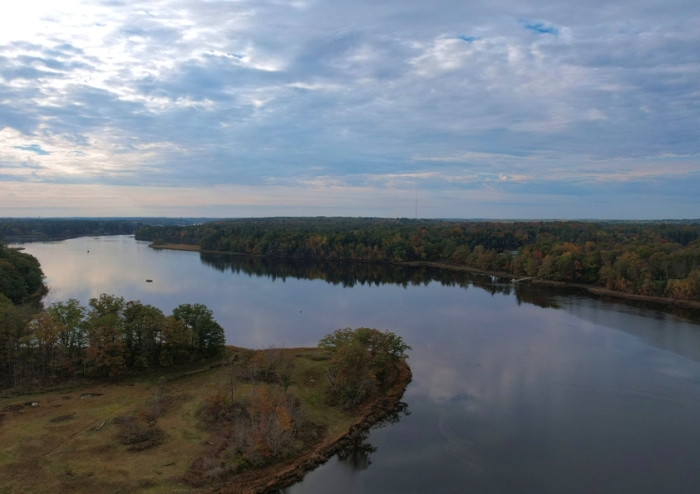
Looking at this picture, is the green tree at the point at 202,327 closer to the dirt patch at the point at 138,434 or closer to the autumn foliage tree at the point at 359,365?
the autumn foliage tree at the point at 359,365

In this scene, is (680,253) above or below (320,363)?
above

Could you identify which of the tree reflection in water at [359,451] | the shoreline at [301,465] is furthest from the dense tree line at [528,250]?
the tree reflection in water at [359,451]

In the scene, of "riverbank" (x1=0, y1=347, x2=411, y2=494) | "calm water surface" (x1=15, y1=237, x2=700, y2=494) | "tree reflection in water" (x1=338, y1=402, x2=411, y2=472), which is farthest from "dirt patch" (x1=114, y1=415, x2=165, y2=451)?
"tree reflection in water" (x1=338, y1=402, x2=411, y2=472)

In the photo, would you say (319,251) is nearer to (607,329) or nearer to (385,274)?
(385,274)

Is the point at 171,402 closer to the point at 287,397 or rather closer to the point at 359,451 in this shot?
the point at 287,397

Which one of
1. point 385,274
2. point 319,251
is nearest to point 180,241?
point 319,251

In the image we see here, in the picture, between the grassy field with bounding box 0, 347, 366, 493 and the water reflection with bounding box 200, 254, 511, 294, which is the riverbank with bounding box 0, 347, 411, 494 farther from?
the water reflection with bounding box 200, 254, 511, 294
